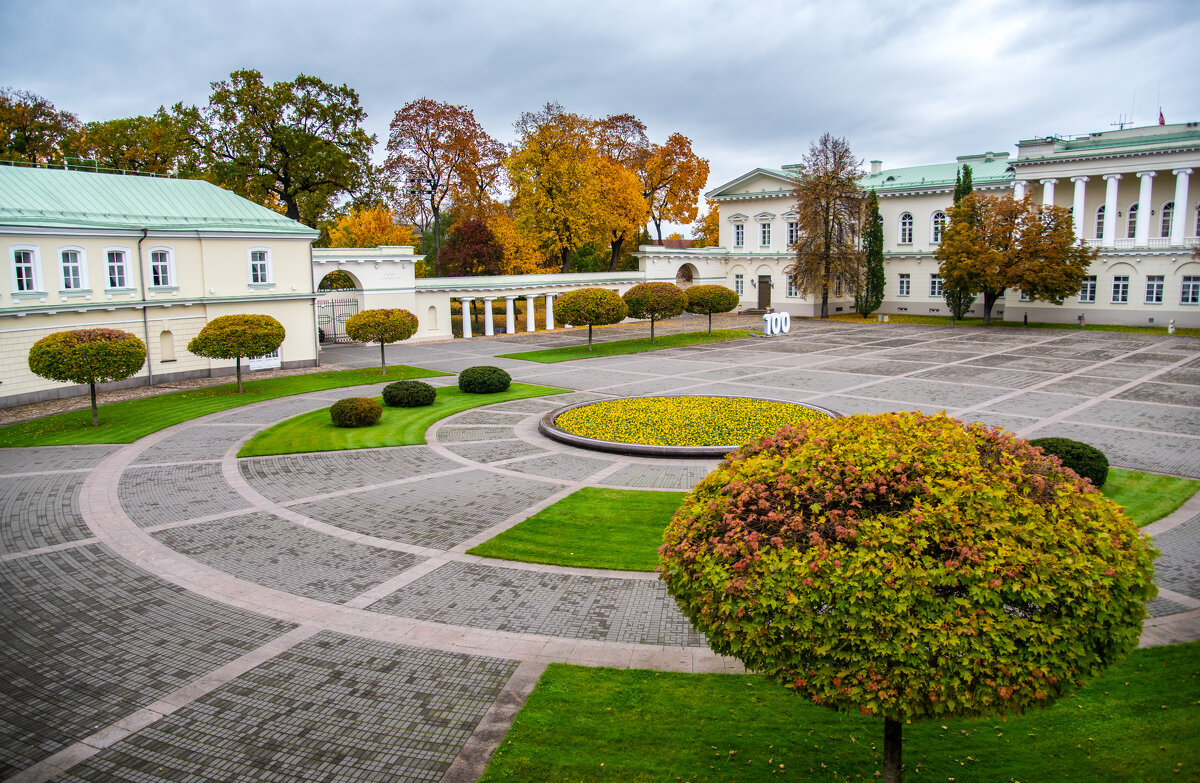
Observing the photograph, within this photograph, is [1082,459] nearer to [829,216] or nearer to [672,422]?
[672,422]

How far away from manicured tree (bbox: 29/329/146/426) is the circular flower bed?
1495 centimetres

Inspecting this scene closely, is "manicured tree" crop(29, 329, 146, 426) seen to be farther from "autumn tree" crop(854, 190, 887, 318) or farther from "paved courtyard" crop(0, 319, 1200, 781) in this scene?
"autumn tree" crop(854, 190, 887, 318)

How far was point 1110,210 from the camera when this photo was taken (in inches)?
2099

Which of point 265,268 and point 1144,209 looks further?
point 1144,209

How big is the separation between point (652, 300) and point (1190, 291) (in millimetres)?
37816

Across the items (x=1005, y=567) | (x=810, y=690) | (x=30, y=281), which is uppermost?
(x=30, y=281)

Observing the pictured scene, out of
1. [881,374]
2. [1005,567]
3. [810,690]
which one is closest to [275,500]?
[810,690]

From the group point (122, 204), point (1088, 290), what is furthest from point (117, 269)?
point (1088, 290)

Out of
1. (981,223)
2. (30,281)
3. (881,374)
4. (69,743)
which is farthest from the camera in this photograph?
(981,223)

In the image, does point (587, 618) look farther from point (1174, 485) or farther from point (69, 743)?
point (1174, 485)

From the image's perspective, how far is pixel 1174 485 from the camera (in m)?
17.8

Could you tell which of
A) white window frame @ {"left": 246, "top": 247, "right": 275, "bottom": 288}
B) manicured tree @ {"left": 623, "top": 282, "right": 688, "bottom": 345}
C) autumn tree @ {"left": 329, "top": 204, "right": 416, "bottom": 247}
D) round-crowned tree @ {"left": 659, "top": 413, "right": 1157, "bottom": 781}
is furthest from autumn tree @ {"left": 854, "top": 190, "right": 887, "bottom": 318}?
round-crowned tree @ {"left": 659, "top": 413, "right": 1157, "bottom": 781}

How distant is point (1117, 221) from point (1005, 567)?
62.3m

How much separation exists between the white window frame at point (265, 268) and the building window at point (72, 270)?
7424 mm
